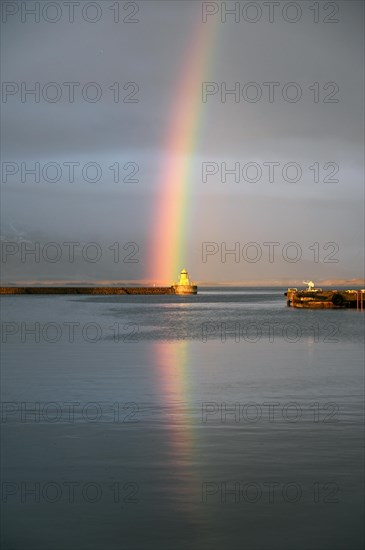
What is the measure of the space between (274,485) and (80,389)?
10861 millimetres

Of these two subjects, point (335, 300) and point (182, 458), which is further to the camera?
→ point (335, 300)

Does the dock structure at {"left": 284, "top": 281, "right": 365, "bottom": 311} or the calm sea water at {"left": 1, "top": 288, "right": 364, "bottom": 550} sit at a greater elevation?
the dock structure at {"left": 284, "top": 281, "right": 365, "bottom": 311}

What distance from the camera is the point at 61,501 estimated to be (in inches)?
428

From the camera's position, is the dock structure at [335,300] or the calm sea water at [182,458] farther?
the dock structure at [335,300]

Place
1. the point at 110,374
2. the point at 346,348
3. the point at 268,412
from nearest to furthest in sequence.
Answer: the point at 268,412 → the point at 110,374 → the point at 346,348

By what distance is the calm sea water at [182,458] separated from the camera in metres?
9.71

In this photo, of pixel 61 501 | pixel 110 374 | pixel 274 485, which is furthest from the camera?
pixel 110 374

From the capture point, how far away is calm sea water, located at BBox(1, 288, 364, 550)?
31.9 feet

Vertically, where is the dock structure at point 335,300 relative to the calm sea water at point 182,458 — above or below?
above

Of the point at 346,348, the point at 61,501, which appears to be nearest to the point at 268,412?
the point at 61,501

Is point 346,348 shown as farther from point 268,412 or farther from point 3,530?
point 3,530

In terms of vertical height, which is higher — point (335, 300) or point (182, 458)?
point (335, 300)

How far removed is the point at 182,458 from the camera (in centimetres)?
Result: 1330

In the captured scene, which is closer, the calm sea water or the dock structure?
the calm sea water
